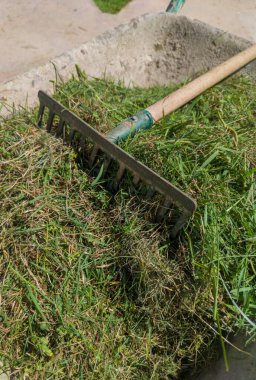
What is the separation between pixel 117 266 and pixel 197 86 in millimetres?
845

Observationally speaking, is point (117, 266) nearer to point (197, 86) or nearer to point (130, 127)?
point (130, 127)

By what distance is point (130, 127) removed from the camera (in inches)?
60.1

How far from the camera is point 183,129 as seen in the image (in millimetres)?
1600

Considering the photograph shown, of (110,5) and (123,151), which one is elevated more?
(123,151)

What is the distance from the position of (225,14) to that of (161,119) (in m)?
2.28

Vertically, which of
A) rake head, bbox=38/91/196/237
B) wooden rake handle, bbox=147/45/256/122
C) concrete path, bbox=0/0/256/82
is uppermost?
wooden rake handle, bbox=147/45/256/122

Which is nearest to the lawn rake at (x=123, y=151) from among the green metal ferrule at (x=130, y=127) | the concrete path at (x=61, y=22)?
the green metal ferrule at (x=130, y=127)

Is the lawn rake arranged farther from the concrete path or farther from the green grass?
the green grass

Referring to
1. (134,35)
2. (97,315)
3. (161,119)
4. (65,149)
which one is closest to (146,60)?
(134,35)

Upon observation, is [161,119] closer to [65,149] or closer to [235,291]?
[65,149]

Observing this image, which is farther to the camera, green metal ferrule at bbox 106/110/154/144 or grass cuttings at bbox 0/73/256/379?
green metal ferrule at bbox 106/110/154/144

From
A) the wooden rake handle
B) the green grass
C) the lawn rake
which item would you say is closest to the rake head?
the lawn rake

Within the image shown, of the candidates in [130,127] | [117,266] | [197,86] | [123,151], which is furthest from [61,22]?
[117,266]

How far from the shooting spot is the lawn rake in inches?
52.3
